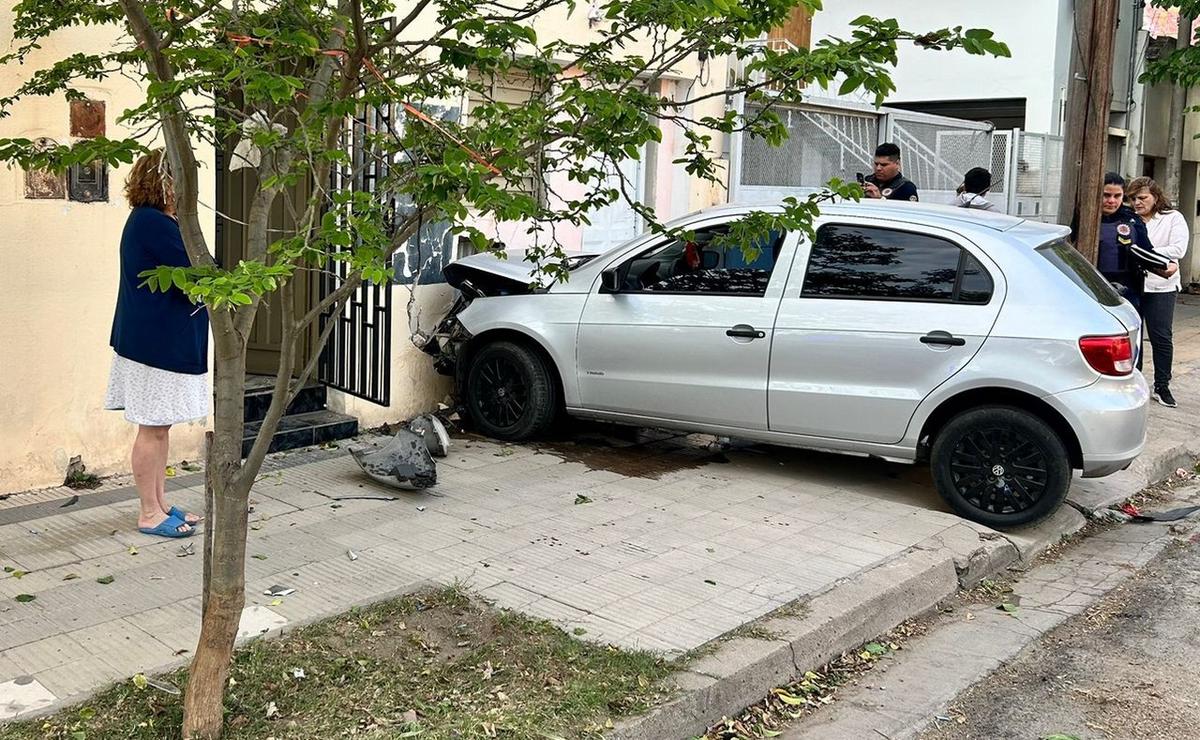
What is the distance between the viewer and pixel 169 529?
5551mm

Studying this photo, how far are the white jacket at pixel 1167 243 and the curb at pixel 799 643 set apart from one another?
16.7ft

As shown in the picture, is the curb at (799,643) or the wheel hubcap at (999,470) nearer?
the curb at (799,643)

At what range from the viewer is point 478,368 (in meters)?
7.96

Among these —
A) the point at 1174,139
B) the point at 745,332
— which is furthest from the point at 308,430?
the point at 1174,139

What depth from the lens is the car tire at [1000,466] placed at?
627cm

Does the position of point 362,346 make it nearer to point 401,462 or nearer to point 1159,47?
point 401,462

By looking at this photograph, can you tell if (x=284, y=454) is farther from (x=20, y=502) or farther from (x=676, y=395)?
(x=676, y=395)

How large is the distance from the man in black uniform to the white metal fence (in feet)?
5.04

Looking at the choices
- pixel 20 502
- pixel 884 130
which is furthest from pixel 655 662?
pixel 884 130

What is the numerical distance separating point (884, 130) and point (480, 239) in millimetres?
10826

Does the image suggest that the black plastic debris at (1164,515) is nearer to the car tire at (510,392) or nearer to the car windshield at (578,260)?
the car tire at (510,392)

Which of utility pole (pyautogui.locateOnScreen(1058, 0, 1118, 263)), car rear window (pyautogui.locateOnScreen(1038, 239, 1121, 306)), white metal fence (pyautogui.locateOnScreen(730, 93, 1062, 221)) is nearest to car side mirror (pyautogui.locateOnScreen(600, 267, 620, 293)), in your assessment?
car rear window (pyautogui.locateOnScreen(1038, 239, 1121, 306))

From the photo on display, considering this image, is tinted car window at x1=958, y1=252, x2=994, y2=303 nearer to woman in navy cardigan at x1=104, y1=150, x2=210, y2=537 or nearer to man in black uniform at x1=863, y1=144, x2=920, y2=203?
man in black uniform at x1=863, y1=144, x2=920, y2=203

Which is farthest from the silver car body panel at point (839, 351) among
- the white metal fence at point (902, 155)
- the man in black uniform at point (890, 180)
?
the white metal fence at point (902, 155)
